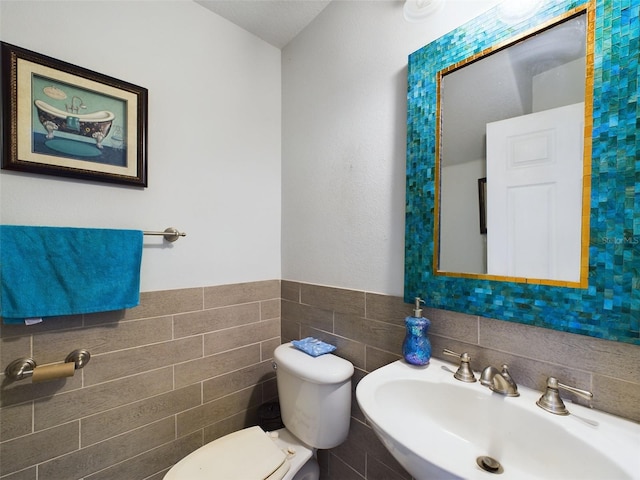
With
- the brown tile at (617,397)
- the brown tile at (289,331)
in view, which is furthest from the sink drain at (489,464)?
the brown tile at (289,331)

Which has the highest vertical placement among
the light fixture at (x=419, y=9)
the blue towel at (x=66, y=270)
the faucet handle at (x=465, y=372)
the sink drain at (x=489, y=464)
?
the light fixture at (x=419, y=9)

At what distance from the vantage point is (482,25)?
830 mm

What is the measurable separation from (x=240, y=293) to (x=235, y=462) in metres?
0.72

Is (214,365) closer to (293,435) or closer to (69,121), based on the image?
(293,435)

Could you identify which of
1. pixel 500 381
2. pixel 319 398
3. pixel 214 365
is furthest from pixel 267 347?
pixel 500 381

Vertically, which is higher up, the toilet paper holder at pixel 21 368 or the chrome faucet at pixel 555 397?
the chrome faucet at pixel 555 397

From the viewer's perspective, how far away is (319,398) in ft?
3.60

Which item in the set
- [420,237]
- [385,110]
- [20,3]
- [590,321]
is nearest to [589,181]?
[590,321]

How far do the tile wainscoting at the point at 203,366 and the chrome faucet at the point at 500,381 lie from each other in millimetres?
65

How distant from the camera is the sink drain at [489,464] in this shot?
0.69 metres

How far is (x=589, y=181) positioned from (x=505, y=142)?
24 cm

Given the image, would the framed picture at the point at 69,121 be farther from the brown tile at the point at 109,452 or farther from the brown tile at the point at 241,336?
the brown tile at the point at 109,452

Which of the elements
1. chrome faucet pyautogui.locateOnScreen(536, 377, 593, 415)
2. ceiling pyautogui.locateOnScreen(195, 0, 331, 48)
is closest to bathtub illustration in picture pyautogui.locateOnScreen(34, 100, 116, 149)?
ceiling pyautogui.locateOnScreen(195, 0, 331, 48)

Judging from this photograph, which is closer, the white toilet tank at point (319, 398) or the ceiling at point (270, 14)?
the white toilet tank at point (319, 398)
